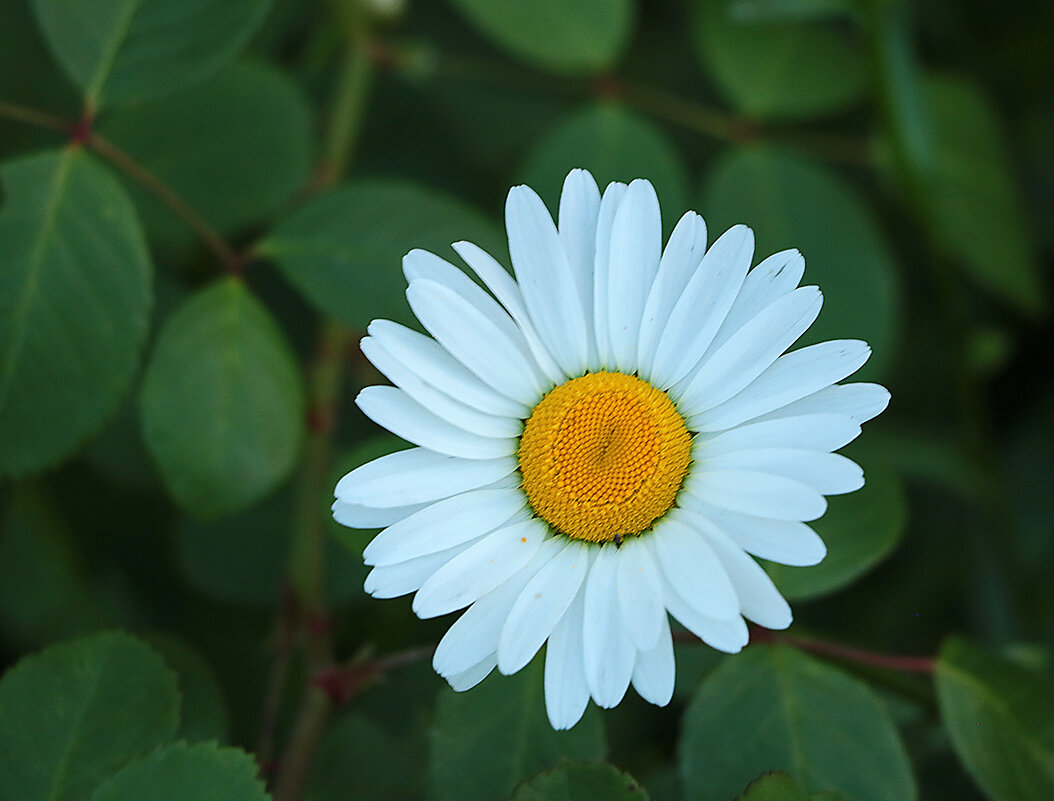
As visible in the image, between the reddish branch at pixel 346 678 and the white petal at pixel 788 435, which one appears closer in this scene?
the white petal at pixel 788 435

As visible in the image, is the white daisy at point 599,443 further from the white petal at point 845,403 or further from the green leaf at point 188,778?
the green leaf at point 188,778

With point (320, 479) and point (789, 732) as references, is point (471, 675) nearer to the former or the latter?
Answer: point (789, 732)

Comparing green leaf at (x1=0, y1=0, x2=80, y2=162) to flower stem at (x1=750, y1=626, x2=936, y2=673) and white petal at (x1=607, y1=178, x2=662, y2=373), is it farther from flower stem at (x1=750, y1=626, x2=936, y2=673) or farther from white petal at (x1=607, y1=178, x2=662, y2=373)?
flower stem at (x1=750, y1=626, x2=936, y2=673)

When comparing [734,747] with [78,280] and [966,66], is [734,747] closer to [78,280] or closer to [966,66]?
[78,280]

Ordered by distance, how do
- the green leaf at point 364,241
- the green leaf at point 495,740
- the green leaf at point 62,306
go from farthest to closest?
1. the green leaf at point 364,241
2. the green leaf at point 62,306
3. the green leaf at point 495,740

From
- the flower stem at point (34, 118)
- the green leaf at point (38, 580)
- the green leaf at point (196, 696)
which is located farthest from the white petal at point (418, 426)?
the green leaf at point (38, 580)

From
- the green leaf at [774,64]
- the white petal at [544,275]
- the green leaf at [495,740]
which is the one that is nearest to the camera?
the white petal at [544,275]

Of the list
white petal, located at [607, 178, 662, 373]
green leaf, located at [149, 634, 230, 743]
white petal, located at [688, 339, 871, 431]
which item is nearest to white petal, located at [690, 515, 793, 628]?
white petal, located at [688, 339, 871, 431]
